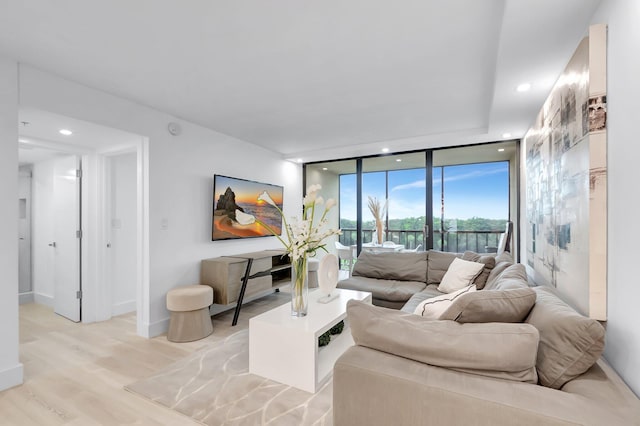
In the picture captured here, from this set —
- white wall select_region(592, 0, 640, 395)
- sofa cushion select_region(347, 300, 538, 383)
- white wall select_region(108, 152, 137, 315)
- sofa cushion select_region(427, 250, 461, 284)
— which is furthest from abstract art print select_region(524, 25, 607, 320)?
white wall select_region(108, 152, 137, 315)

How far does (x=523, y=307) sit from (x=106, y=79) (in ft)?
11.3

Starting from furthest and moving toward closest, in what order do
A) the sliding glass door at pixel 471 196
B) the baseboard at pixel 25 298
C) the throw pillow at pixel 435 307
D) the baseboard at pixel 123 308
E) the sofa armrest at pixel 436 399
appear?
the sliding glass door at pixel 471 196, the baseboard at pixel 25 298, the baseboard at pixel 123 308, the throw pillow at pixel 435 307, the sofa armrest at pixel 436 399

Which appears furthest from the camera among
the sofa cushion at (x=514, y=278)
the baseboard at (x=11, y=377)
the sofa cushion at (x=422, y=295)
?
the sofa cushion at (x=422, y=295)

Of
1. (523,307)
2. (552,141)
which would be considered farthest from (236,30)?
(552,141)

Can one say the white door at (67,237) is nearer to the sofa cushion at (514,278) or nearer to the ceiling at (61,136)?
the ceiling at (61,136)

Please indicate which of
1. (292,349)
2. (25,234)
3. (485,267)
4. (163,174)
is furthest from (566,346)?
(25,234)

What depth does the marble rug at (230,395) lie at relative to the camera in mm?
1858

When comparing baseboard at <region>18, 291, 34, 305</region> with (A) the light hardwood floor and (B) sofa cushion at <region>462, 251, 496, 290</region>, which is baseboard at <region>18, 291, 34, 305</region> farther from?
(B) sofa cushion at <region>462, 251, 496, 290</region>

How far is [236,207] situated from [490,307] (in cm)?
353

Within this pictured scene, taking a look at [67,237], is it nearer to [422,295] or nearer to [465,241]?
[422,295]

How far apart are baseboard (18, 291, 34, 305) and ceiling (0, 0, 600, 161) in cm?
363

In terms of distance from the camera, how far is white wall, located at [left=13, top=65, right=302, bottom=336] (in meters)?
2.56

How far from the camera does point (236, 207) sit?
424 centimetres

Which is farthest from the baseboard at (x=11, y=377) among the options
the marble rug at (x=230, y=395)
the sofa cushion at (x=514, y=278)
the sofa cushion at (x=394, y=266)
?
the sofa cushion at (x=514, y=278)
